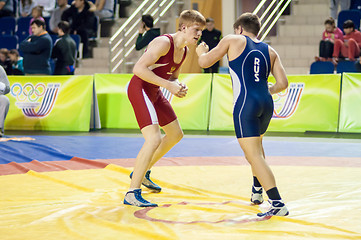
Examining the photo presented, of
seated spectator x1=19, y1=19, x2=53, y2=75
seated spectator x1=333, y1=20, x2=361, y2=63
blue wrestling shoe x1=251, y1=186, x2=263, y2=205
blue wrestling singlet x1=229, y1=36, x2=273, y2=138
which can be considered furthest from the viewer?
seated spectator x1=333, y1=20, x2=361, y2=63

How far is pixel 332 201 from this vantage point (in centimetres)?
456

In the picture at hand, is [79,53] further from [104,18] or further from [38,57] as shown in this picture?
[38,57]

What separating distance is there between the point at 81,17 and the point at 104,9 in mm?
1151

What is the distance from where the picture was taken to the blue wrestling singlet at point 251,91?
419 centimetres

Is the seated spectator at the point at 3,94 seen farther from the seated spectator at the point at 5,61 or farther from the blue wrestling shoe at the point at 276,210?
the blue wrestling shoe at the point at 276,210

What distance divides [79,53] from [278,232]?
11.2m

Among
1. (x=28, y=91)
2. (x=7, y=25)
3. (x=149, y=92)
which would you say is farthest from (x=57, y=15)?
(x=149, y=92)

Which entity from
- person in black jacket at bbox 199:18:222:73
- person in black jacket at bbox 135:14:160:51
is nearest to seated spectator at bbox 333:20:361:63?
person in black jacket at bbox 199:18:222:73

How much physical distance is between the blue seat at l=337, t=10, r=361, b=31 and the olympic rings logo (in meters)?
7.32

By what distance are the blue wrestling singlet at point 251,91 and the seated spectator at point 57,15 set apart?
1103 cm

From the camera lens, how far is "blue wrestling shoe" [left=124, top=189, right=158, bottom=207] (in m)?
4.45

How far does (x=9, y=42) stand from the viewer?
1492 centimetres

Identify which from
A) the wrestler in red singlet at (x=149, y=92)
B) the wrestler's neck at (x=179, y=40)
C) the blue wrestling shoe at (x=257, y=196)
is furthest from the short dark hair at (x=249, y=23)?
the blue wrestling shoe at (x=257, y=196)

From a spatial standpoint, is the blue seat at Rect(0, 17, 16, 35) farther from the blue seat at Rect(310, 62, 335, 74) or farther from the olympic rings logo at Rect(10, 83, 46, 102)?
the blue seat at Rect(310, 62, 335, 74)
